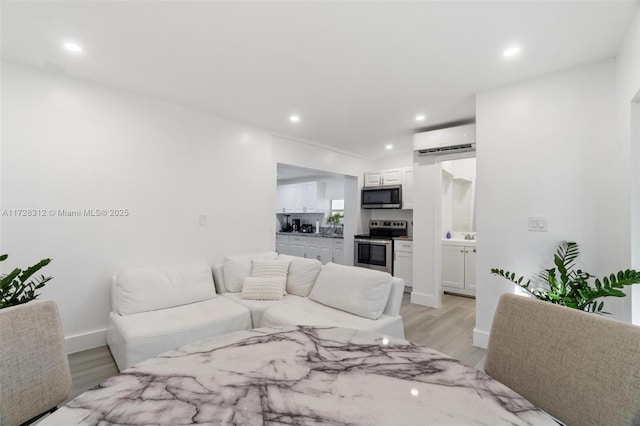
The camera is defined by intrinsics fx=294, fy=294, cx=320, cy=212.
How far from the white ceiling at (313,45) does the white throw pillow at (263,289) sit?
6.29 feet

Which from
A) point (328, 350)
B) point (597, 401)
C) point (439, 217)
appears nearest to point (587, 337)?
point (597, 401)

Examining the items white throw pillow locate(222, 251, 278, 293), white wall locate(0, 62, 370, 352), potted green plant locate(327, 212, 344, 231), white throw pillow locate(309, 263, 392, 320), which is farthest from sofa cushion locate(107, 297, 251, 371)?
potted green plant locate(327, 212, 344, 231)

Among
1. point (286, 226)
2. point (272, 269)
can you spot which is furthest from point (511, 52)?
point (286, 226)

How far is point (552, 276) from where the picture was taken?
2.19 m

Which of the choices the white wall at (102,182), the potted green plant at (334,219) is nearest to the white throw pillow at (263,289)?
the white wall at (102,182)

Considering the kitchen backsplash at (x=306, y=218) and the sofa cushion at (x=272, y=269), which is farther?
the kitchen backsplash at (x=306, y=218)

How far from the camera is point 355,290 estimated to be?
2.56 metres

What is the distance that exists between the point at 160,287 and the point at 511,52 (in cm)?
354

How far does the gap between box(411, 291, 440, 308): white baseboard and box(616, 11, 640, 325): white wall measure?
2347mm

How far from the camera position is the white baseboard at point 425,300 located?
416 cm

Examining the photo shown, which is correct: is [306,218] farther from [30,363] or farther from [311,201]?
[30,363]

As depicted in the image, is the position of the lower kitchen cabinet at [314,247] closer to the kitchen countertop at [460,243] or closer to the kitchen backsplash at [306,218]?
the kitchen backsplash at [306,218]

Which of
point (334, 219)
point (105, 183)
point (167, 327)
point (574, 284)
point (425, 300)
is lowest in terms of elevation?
point (425, 300)

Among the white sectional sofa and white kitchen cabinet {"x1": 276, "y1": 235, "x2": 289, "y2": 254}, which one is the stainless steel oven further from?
the white sectional sofa
